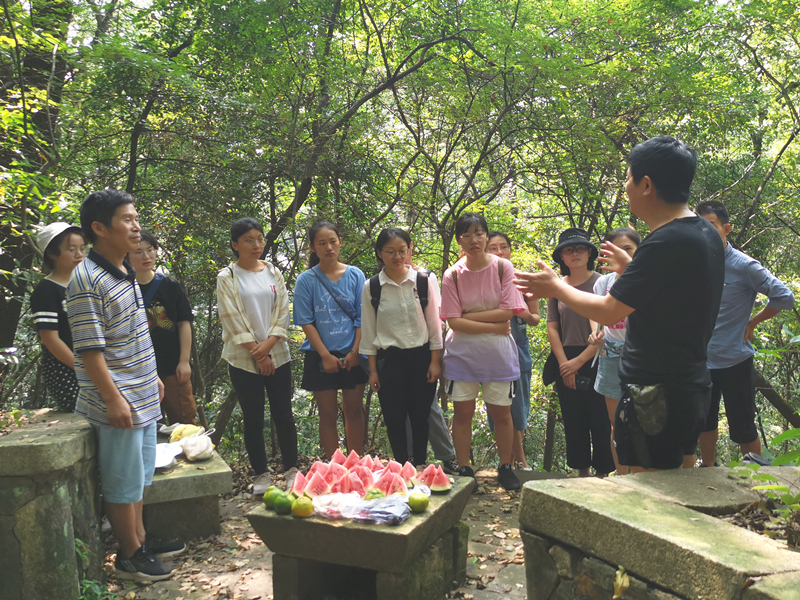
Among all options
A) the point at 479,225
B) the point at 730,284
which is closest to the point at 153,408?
the point at 479,225

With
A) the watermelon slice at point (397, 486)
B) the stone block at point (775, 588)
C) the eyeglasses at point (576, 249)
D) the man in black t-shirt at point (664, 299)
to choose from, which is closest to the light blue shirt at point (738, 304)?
the eyeglasses at point (576, 249)

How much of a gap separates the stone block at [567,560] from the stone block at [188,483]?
2.36 meters

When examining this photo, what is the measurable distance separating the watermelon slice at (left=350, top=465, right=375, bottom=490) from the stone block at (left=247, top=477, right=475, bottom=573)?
14.0 inches

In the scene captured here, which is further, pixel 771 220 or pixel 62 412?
pixel 771 220

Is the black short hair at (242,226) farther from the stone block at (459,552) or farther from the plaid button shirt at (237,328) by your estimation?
the stone block at (459,552)

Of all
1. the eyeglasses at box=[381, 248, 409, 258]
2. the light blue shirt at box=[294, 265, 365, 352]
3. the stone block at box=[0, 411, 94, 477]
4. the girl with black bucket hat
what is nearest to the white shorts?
the girl with black bucket hat

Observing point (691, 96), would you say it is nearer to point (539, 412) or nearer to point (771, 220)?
point (771, 220)

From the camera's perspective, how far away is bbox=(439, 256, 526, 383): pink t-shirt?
4.57 meters

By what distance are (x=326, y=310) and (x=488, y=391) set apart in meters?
1.43

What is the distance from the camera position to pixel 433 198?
652cm

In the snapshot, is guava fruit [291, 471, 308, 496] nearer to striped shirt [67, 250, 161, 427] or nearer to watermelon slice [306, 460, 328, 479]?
watermelon slice [306, 460, 328, 479]

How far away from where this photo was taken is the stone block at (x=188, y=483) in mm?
3852

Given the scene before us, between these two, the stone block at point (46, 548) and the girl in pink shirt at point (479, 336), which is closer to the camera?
the stone block at point (46, 548)

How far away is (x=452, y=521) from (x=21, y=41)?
5.39m
